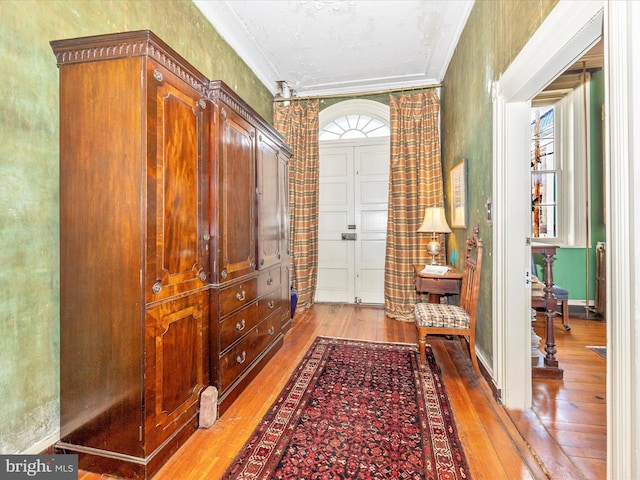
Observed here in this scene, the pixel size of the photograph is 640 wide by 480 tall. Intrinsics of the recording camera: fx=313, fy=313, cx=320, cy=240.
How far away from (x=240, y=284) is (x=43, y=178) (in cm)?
121

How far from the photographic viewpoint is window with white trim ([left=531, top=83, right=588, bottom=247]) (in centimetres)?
405

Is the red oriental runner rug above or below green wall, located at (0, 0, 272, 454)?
below

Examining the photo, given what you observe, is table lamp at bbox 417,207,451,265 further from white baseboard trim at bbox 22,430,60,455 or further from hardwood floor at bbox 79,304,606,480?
white baseboard trim at bbox 22,430,60,455

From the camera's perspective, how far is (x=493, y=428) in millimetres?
1855

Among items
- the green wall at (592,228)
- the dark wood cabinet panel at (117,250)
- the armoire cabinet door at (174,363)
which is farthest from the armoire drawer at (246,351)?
the green wall at (592,228)

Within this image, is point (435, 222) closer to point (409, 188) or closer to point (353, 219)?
point (409, 188)

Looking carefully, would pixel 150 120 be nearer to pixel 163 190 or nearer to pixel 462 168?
pixel 163 190

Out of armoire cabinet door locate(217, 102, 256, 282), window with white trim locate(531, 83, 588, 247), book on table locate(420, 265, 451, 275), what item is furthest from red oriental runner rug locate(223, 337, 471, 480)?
window with white trim locate(531, 83, 588, 247)

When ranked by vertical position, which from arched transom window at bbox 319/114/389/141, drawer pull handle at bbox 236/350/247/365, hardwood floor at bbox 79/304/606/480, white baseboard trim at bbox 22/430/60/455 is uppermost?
arched transom window at bbox 319/114/389/141

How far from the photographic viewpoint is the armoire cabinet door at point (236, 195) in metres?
1.99

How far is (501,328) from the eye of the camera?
2115 millimetres

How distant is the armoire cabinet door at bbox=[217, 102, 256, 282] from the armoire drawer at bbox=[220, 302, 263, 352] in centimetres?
28

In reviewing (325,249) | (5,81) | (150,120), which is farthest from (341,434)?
(325,249)

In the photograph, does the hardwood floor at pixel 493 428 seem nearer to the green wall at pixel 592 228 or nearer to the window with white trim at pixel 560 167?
the green wall at pixel 592 228
